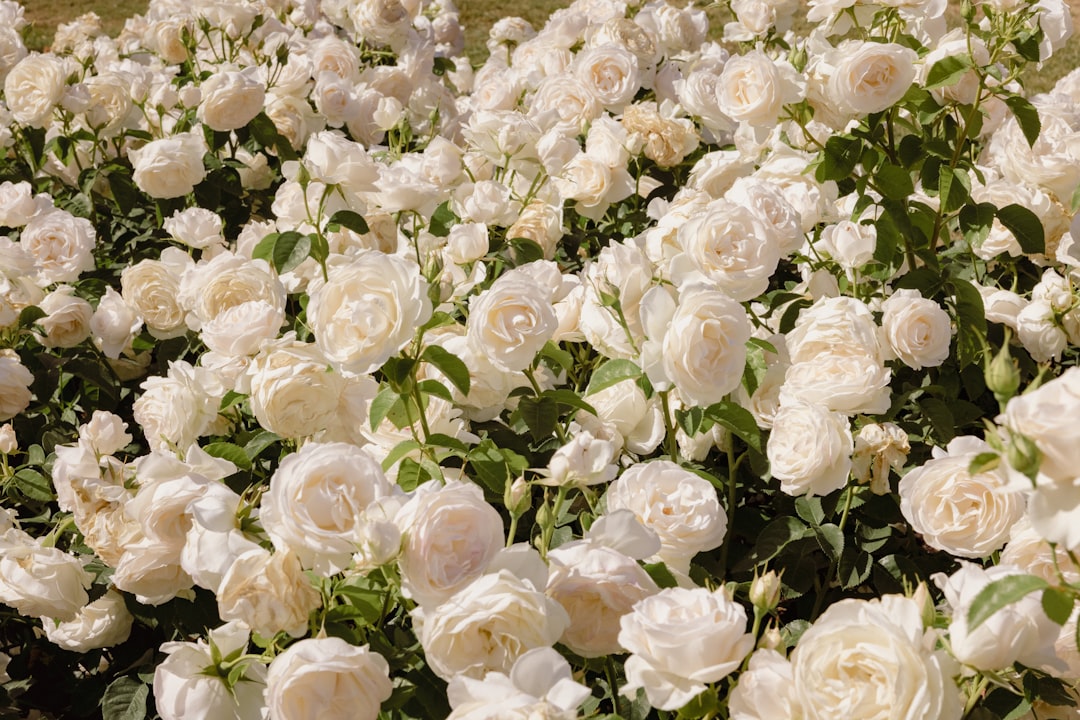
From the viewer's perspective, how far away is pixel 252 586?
1.08 metres

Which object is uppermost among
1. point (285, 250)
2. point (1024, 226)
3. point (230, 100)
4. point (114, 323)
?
point (285, 250)

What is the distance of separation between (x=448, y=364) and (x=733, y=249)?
→ 17.0 inches

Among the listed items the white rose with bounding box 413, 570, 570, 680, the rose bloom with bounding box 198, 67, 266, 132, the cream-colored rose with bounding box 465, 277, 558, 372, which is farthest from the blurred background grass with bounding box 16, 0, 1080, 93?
the white rose with bounding box 413, 570, 570, 680

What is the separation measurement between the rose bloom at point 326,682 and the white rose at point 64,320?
1420 millimetres

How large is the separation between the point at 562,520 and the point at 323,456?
0.59 metres

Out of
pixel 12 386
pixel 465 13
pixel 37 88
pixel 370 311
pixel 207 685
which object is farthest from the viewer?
pixel 465 13

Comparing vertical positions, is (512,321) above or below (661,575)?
above

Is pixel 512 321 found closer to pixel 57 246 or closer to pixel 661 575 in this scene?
pixel 661 575

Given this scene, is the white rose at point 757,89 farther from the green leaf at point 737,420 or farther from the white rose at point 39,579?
the white rose at point 39,579

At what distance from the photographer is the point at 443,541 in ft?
3.42

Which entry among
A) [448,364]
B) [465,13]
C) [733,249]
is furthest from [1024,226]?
[465,13]

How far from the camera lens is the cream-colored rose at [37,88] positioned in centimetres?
281

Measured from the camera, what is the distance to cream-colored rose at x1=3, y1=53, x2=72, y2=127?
2809mm

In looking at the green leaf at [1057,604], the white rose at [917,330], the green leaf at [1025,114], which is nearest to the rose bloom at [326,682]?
the green leaf at [1057,604]
